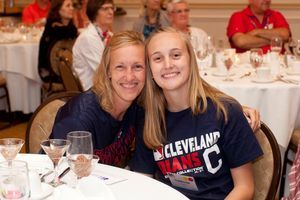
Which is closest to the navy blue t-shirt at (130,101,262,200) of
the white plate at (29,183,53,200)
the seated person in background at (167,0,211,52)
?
the white plate at (29,183,53,200)

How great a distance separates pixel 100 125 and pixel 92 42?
234 centimetres

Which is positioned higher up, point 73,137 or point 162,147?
point 73,137

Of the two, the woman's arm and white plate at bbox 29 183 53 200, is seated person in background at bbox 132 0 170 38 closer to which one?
the woman's arm

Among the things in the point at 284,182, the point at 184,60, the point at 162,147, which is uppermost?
the point at 184,60

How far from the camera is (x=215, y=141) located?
1.98 meters

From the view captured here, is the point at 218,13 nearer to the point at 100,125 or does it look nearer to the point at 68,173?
the point at 100,125

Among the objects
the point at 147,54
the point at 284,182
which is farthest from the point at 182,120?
the point at 284,182

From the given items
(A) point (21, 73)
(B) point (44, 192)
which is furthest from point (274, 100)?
(A) point (21, 73)

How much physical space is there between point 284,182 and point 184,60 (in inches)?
60.5

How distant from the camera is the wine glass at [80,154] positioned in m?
1.57

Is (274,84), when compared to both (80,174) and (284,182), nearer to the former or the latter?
(284,182)

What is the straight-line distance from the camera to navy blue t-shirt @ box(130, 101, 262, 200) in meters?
1.97

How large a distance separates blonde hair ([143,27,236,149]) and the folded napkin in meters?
0.42

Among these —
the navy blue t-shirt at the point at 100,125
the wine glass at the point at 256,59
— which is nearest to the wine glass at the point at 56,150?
the navy blue t-shirt at the point at 100,125
